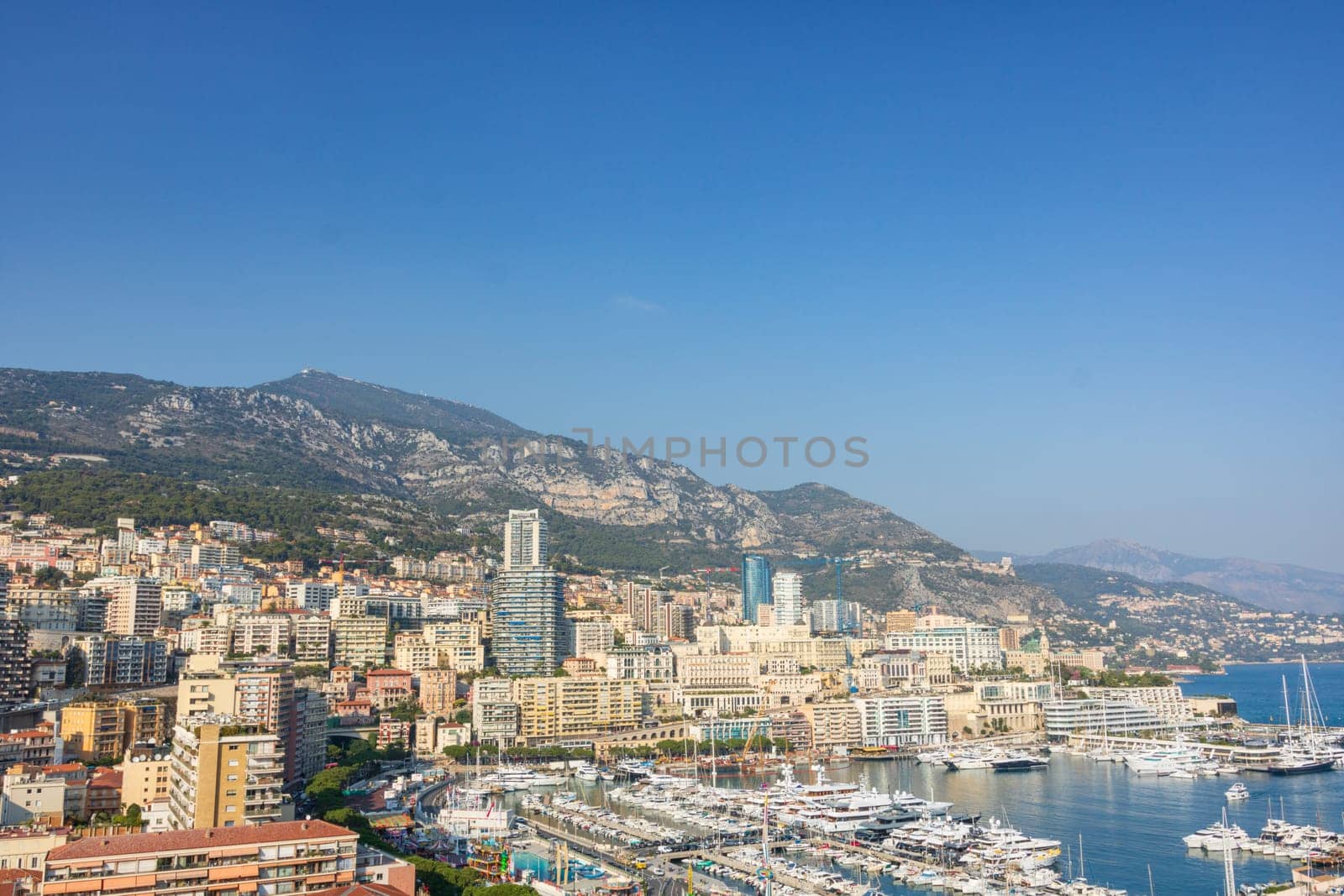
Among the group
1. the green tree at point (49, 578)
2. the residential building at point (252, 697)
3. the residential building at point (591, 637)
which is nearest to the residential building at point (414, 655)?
the residential building at point (591, 637)

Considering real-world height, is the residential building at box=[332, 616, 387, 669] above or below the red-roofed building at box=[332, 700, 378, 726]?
above

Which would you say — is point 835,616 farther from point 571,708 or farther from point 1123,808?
point 1123,808

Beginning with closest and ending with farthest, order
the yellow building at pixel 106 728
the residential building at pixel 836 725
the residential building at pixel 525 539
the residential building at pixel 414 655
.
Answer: the yellow building at pixel 106 728, the residential building at pixel 836 725, the residential building at pixel 414 655, the residential building at pixel 525 539

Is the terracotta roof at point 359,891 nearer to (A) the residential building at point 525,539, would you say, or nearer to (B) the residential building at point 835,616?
(A) the residential building at point 525,539

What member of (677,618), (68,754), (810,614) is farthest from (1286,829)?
(810,614)

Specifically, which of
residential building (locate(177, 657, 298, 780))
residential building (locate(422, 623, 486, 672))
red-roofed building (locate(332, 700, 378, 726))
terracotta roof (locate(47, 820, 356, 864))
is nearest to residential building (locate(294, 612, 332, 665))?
residential building (locate(422, 623, 486, 672))

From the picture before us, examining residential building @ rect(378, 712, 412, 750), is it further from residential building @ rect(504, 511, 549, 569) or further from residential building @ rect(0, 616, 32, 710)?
residential building @ rect(504, 511, 549, 569)

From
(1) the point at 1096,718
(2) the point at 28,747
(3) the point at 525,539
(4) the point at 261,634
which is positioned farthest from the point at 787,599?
(2) the point at 28,747

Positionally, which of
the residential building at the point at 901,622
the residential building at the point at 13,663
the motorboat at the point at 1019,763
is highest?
the residential building at the point at 901,622
